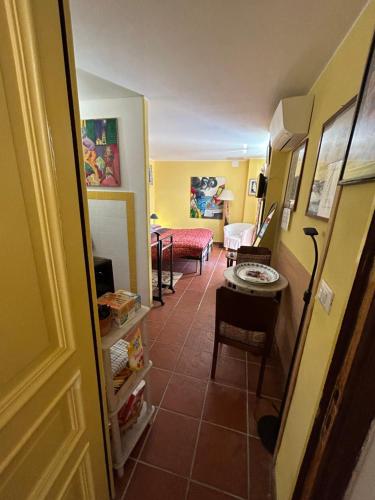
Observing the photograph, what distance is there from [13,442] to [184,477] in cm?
112

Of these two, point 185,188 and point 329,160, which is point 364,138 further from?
point 185,188

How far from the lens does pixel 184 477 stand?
45.6 inches

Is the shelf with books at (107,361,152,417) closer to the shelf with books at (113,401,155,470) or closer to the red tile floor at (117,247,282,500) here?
the shelf with books at (113,401,155,470)

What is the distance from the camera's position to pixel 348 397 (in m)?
0.57

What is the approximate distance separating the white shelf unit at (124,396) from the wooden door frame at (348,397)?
0.82 metres

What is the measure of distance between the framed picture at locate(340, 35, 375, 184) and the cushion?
119cm

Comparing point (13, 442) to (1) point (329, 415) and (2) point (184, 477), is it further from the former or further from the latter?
(2) point (184, 477)

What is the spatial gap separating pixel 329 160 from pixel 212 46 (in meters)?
0.96

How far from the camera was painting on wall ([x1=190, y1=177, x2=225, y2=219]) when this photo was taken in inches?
231

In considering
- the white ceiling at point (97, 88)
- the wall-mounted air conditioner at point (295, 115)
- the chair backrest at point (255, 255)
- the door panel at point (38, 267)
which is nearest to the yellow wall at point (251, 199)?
the chair backrest at point (255, 255)

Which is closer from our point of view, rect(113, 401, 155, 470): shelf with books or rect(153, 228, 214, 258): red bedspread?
rect(113, 401, 155, 470): shelf with books

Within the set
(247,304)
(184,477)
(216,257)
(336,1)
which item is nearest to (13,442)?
(184,477)

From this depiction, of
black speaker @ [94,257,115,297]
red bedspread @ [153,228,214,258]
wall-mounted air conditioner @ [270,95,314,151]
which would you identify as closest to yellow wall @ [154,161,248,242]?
red bedspread @ [153,228,214,258]

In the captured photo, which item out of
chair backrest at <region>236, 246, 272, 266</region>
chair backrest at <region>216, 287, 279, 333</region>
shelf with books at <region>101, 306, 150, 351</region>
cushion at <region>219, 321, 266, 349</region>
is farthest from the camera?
chair backrest at <region>236, 246, 272, 266</region>
